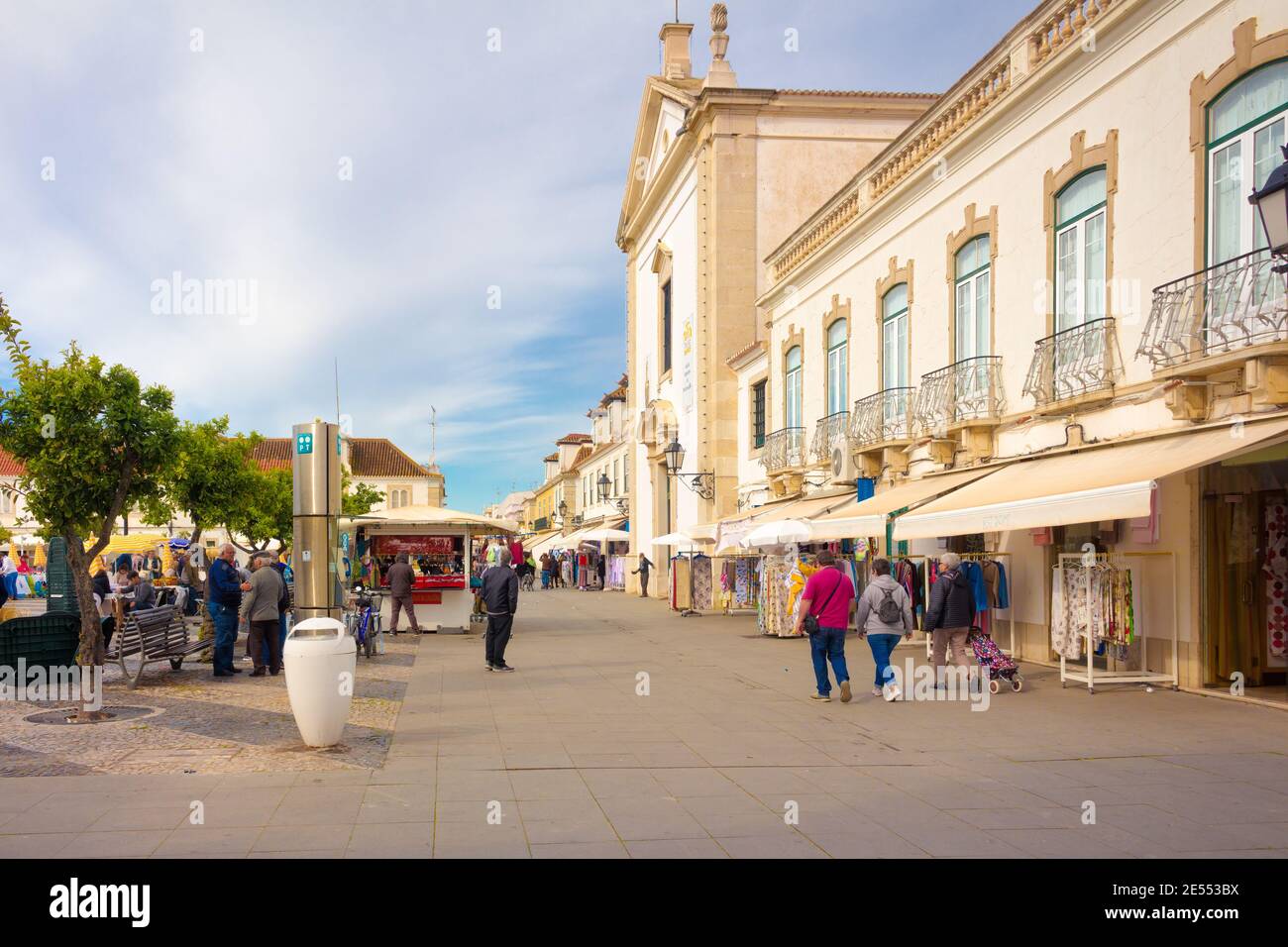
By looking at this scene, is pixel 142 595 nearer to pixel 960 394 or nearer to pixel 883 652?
pixel 883 652

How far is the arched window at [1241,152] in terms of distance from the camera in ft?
34.5

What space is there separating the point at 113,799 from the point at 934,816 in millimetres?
5136

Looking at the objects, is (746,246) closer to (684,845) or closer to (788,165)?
(788,165)

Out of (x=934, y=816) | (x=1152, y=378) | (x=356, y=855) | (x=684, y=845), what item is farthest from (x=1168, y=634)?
(x=356, y=855)

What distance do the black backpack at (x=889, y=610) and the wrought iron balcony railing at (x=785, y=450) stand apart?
470 inches

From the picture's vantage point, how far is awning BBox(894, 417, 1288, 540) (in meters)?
9.84

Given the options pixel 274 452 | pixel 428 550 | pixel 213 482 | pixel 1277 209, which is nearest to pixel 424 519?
pixel 428 550

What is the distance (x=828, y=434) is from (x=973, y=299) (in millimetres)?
6117

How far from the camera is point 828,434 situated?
22797 millimetres

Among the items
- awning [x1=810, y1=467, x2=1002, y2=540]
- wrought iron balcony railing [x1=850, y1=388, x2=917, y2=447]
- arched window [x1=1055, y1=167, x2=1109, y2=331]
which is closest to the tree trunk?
awning [x1=810, y1=467, x2=1002, y2=540]

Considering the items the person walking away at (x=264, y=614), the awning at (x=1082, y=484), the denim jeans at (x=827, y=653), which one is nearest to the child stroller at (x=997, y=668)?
the awning at (x=1082, y=484)

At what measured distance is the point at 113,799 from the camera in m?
7.11

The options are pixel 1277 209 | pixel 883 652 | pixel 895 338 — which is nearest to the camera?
pixel 1277 209

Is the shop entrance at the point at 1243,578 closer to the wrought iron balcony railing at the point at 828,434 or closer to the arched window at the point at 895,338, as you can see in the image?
the arched window at the point at 895,338
